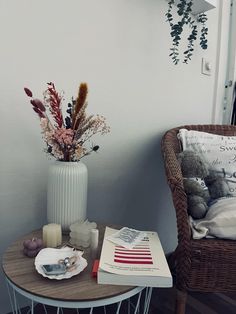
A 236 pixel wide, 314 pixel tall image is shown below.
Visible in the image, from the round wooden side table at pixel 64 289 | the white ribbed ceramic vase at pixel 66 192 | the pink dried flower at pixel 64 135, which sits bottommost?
the round wooden side table at pixel 64 289

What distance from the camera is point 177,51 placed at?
1.46 metres

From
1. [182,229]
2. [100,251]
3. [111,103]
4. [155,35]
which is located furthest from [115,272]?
[155,35]

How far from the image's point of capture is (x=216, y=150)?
1.29 meters

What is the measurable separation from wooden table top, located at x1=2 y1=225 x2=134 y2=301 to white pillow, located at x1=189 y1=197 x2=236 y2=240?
36 cm

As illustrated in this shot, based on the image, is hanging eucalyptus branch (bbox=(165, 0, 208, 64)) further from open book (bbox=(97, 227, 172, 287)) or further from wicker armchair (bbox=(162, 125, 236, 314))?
open book (bbox=(97, 227, 172, 287))

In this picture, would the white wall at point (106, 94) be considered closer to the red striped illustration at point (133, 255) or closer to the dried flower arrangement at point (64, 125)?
the dried flower arrangement at point (64, 125)

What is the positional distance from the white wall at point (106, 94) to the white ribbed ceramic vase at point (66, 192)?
0.21 meters

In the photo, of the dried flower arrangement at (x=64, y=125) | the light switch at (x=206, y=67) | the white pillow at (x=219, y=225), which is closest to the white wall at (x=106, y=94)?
the light switch at (x=206, y=67)

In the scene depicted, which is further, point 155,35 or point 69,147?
point 155,35

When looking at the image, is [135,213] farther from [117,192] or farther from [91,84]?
[91,84]

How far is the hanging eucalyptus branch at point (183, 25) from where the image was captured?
135 cm

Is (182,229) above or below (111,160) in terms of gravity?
below

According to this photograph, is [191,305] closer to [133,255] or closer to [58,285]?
[133,255]

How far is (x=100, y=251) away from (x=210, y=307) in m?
0.71
